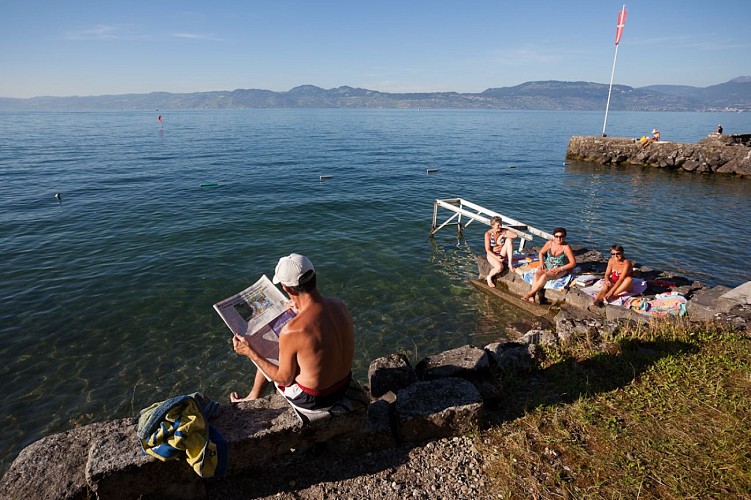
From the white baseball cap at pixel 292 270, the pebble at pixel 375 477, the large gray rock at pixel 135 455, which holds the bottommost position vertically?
the pebble at pixel 375 477

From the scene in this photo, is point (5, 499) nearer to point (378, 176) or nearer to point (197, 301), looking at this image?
point (197, 301)

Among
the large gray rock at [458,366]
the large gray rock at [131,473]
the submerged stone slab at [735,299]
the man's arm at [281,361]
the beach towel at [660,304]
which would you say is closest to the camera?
the large gray rock at [131,473]

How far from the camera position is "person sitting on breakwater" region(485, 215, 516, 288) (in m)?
12.6

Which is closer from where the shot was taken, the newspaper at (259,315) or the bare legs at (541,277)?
the newspaper at (259,315)

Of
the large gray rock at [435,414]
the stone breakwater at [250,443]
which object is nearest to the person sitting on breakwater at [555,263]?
the stone breakwater at [250,443]

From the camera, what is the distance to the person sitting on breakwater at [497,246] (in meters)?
12.6

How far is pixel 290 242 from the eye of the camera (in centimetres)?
1731

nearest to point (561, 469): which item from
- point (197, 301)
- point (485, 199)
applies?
point (197, 301)

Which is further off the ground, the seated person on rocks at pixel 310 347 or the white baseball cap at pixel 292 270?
the white baseball cap at pixel 292 270

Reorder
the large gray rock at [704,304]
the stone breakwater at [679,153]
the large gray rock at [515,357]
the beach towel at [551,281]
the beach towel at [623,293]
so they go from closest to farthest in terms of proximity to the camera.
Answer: the large gray rock at [515,357] → the large gray rock at [704,304] → the beach towel at [623,293] → the beach towel at [551,281] → the stone breakwater at [679,153]

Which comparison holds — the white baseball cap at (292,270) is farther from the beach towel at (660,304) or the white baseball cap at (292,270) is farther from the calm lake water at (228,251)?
the beach towel at (660,304)

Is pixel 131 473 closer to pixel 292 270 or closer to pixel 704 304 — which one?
pixel 292 270

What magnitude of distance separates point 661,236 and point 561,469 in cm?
1858

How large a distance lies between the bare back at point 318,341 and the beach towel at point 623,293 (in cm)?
915
